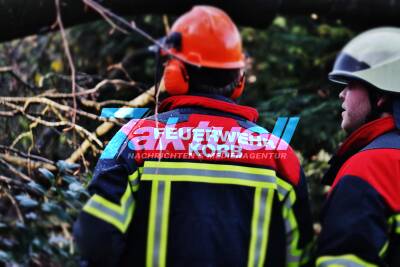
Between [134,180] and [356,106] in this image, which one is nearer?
[134,180]

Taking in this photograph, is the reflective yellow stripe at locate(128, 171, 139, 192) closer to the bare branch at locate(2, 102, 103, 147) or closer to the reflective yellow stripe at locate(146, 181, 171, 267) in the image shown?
the reflective yellow stripe at locate(146, 181, 171, 267)

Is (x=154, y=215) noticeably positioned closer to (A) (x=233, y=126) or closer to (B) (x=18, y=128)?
(A) (x=233, y=126)

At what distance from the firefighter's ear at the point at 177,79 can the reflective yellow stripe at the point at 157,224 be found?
472 mm

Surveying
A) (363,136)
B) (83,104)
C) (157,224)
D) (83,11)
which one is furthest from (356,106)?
(83,11)

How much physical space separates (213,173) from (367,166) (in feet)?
1.88

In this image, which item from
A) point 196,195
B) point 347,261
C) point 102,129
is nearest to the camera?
point 347,261

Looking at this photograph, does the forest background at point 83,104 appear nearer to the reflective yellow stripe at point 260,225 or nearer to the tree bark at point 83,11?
the tree bark at point 83,11

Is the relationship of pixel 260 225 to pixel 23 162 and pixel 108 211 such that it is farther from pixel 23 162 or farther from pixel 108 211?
pixel 23 162

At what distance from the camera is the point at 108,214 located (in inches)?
87.8

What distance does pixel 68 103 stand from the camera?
3.95m

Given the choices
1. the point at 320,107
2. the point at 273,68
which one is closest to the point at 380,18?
the point at 320,107

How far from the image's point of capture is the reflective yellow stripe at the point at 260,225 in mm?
2365

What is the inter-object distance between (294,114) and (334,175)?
2426 millimetres

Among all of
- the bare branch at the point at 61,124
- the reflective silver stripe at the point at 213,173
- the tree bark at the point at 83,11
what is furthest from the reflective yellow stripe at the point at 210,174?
the tree bark at the point at 83,11
